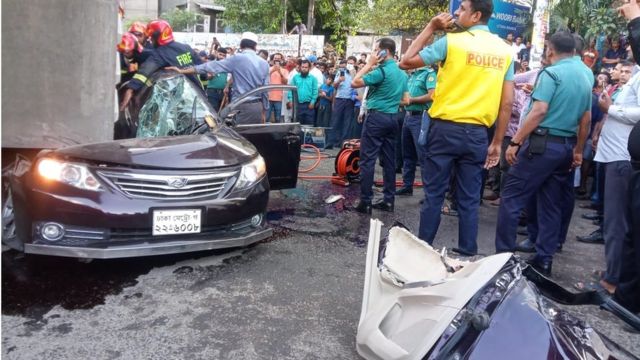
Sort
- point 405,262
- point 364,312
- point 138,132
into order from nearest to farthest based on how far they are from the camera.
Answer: point 364,312 < point 405,262 < point 138,132

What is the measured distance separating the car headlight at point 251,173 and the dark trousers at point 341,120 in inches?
283

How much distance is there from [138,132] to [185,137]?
2.33ft

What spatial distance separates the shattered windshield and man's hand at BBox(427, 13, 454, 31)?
2.15m

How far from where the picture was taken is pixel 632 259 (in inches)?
131

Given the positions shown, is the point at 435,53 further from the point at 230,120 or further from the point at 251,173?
the point at 230,120

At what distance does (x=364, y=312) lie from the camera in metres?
2.61

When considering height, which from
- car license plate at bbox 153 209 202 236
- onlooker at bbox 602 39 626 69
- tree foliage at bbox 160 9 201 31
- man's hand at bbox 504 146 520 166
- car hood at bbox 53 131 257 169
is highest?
tree foliage at bbox 160 9 201 31

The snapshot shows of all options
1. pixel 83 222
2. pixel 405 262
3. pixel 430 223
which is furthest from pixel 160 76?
pixel 405 262

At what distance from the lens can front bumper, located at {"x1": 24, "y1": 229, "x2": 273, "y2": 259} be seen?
3285mm

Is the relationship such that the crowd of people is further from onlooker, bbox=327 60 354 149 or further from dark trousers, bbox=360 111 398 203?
onlooker, bbox=327 60 354 149

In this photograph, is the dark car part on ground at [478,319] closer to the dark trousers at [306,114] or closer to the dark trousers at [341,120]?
the dark trousers at [341,120]

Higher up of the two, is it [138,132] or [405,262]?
[138,132]

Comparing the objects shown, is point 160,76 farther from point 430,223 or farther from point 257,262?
point 430,223

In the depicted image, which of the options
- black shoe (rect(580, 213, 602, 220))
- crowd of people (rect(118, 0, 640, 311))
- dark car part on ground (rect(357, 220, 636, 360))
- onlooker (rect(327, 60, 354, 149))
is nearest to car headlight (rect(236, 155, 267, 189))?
crowd of people (rect(118, 0, 640, 311))
